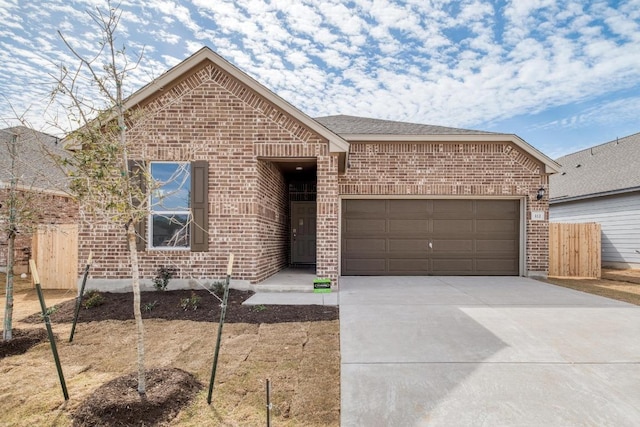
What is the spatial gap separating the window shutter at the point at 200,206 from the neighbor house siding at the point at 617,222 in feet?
48.3

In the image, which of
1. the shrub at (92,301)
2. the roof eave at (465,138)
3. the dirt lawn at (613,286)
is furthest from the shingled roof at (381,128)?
the shrub at (92,301)

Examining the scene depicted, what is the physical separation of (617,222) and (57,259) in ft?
61.5

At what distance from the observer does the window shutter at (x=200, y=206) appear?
6965 mm

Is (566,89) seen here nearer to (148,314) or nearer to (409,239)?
(409,239)

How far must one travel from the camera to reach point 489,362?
350cm

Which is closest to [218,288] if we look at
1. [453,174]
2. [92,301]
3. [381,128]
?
[92,301]

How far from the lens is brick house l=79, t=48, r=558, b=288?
7.00 metres

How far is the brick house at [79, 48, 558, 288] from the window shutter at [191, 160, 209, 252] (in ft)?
0.07

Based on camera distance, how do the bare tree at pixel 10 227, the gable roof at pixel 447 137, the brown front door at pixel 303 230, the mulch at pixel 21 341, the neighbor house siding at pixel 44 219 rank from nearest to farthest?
1. the mulch at pixel 21 341
2. the bare tree at pixel 10 227
3. the gable roof at pixel 447 137
4. the neighbor house siding at pixel 44 219
5. the brown front door at pixel 303 230

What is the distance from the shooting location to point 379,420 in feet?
8.22

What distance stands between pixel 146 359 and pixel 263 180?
478 cm

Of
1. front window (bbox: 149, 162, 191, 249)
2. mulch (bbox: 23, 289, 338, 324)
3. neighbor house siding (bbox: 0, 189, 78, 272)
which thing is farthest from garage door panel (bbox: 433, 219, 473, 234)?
neighbor house siding (bbox: 0, 189, 78, 272)

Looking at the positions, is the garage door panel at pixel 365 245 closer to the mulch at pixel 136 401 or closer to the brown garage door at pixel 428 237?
the brown garage door at pixel 428 237

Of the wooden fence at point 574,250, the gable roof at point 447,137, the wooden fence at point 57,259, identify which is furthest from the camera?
the wooden fence at point 574,250
